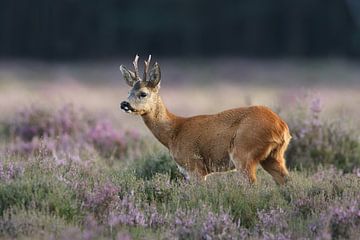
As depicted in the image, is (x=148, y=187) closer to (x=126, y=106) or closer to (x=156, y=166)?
(x=126, y=106)

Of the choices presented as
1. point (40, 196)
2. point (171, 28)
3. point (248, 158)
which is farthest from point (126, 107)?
point (171, 28)

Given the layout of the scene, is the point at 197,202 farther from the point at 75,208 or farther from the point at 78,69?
the point at 78,69

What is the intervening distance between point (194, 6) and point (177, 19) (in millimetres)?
939

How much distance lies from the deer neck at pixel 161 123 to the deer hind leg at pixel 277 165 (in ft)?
4.01

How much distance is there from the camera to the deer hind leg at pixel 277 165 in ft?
39.7

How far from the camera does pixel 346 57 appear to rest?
4016 centimetres

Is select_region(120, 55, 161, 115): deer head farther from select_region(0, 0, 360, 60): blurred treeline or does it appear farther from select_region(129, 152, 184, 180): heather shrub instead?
select_region(0, 0, 360, 60): blurred treeline

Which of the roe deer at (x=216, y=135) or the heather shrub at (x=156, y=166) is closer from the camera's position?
the roe deer at (x=216, y=135)

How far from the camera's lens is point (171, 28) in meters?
43.2

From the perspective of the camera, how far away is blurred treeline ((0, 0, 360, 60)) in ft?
137

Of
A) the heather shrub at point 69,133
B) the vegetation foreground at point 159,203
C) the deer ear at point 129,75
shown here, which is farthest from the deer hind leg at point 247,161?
the heather shrub at point 69,133

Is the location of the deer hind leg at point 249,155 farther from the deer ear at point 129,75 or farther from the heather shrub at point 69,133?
the heather shrub at point 69,133

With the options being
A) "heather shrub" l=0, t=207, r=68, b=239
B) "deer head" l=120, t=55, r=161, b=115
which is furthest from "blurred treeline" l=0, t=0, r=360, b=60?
"heather shrub" l=0, t=207, r=68, b=239

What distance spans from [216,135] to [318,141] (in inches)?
127
